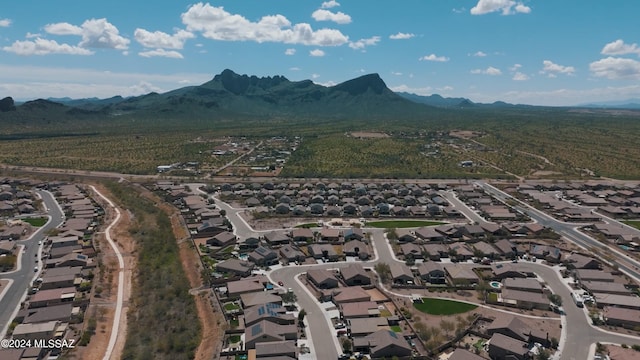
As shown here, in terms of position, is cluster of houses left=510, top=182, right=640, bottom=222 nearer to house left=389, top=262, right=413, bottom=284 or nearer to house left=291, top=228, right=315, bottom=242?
house left=389, top=262, right=413, bottom=284

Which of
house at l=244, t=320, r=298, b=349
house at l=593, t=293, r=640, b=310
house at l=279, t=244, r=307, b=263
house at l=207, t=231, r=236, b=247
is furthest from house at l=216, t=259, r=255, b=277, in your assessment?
house at l=593, t=293, r=640, b=310

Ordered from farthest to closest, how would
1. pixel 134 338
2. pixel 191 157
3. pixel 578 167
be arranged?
pixel 191 157, pixel 578 167, pixel 134 338

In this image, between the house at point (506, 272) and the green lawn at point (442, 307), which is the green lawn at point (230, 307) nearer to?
the green lawn at point (442, 307)

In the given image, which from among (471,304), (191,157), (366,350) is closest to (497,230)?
(471,304)

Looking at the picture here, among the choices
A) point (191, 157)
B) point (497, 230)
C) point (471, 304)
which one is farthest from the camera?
point (191, 157)

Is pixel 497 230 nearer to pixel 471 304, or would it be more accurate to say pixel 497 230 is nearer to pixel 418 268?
pixel 418 268

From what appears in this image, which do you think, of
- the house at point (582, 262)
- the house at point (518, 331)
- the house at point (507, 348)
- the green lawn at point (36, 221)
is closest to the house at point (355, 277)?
the house at point (518, 331)

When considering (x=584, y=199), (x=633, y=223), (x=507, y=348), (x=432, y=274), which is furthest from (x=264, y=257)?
(x=584, y=199)
